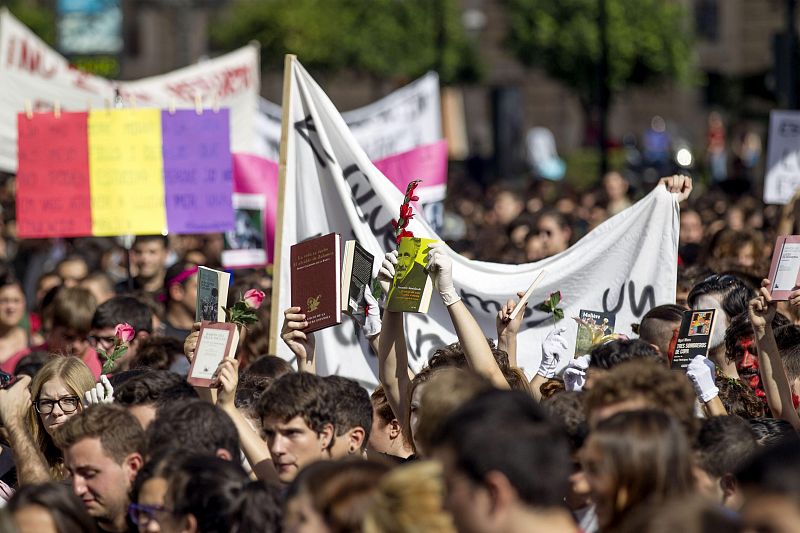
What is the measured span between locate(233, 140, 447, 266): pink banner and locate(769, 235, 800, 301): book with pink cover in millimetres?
3763

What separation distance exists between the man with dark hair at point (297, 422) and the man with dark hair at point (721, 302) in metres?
1.94

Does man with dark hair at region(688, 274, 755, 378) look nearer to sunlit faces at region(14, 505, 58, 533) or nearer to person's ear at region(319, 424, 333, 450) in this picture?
person's ear at region(319, 424, 333, 450)

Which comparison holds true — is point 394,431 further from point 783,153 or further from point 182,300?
point 783,153

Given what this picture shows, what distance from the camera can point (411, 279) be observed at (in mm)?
5598

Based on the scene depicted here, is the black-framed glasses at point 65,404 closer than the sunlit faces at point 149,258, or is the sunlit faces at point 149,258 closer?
the black-framed glasses at point 65,404

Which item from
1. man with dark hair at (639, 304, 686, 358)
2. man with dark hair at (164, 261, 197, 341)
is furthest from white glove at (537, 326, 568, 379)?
man with dark hair at (164, 261, 197, 341)

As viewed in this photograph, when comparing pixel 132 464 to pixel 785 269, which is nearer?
pixel 132 464

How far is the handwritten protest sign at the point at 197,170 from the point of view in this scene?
897 centimetres

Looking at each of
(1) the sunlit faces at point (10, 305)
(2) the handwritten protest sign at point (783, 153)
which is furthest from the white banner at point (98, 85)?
(2) the handwritten protest sign at point (783, 153)

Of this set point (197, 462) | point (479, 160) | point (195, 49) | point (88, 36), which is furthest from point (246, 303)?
point (195, 49)

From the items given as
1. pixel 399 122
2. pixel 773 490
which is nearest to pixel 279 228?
pixel 773 490

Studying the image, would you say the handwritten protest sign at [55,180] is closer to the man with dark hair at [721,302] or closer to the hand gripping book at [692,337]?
the man with dark hair at [721,302]

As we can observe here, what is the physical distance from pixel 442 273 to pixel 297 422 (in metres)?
0.97

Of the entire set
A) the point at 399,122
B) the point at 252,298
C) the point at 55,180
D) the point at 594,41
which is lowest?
the point at 252,298
